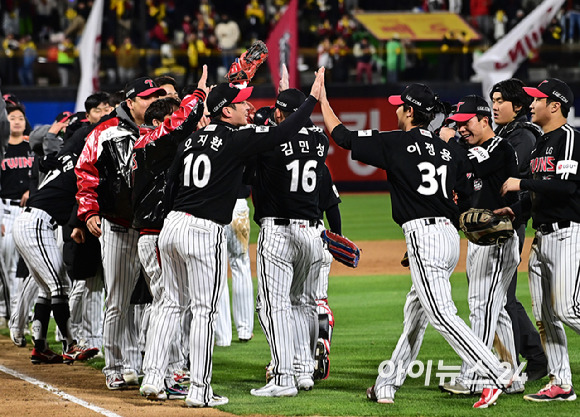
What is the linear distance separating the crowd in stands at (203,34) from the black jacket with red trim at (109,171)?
17.7 m

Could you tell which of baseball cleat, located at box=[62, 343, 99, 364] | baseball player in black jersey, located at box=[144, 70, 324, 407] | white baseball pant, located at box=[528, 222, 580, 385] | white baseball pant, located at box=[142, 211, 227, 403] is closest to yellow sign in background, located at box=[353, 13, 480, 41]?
baseball cleat, located at box=[62, 343, 99, 364]

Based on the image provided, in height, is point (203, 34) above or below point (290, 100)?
below

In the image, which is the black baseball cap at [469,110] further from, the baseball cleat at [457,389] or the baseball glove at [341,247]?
the baseball cleat at [457,389]

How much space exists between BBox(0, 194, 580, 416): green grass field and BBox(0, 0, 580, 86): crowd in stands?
12671mm

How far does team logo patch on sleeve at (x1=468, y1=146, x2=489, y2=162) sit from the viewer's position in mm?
6449

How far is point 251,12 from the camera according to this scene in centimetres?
2711

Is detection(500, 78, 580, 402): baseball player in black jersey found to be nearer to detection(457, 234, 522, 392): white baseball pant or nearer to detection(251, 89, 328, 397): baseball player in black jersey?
detection(457, 234, 522, 392): white baseball pant

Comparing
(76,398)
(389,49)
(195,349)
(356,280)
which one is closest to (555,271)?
(195,349)

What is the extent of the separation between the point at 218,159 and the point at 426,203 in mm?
1384

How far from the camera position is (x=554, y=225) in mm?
6332

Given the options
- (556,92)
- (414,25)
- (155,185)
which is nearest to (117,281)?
(155,185)

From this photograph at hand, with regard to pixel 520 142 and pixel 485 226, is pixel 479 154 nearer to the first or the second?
pixel 485 226

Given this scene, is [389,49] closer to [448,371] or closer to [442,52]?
[442,52]

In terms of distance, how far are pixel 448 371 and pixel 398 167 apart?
6.71 ft
